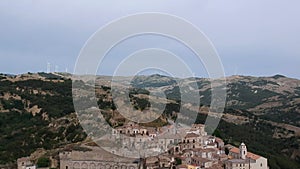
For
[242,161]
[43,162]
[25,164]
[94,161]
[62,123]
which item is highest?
[62,123]

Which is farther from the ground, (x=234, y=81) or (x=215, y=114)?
(x=234, y=81)

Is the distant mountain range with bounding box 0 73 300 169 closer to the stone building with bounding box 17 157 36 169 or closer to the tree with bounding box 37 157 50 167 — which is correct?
the stone building with bounding box 17 157 36 169

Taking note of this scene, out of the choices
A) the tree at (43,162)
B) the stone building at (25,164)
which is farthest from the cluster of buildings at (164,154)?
the tree at (43,162)

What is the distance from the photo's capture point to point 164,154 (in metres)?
37.5

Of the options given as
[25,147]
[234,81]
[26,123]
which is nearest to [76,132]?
[25,147]

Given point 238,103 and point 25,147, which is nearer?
point 25,147

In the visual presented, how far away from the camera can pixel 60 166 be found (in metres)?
34.9

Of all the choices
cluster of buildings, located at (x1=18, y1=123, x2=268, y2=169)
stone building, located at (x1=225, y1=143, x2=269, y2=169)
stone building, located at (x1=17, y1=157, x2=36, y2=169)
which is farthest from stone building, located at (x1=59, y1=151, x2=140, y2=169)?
stone building, located at (x1=225, y1=143, x2=269, y2=169)

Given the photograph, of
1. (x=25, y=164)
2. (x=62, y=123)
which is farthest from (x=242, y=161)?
(x=62, y=123)

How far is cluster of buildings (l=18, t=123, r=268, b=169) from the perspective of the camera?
3438 centimetres

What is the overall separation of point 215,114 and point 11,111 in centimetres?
3264

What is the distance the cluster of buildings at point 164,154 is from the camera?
34.4 m

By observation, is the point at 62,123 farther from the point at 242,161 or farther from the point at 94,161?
the point at 242,161

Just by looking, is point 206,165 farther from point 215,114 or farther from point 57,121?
point 215,114
